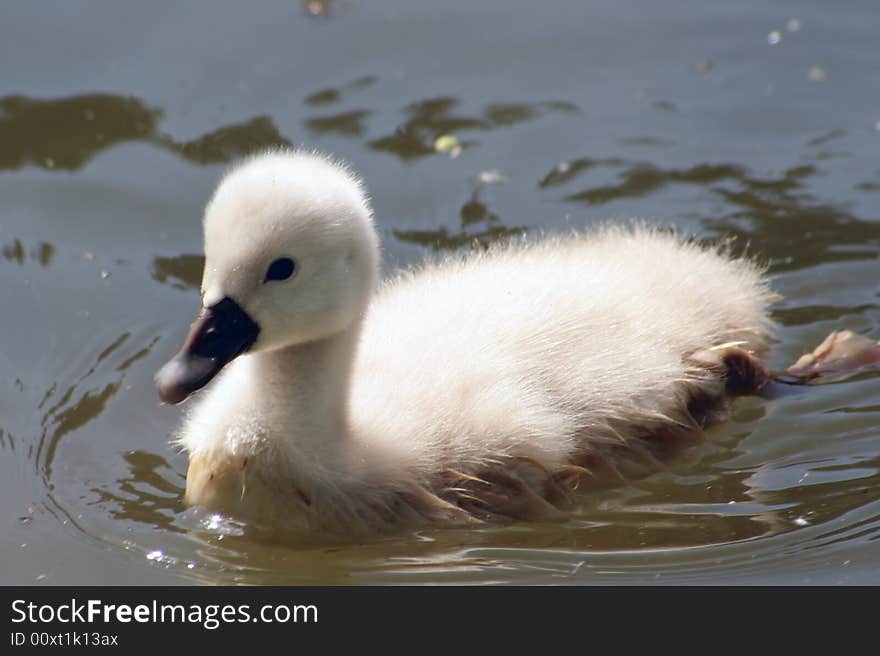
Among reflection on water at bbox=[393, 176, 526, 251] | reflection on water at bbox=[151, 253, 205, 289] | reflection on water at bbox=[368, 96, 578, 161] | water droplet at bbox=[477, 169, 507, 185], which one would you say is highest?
reflection on water at bbox=[368, 96, 578, 161]

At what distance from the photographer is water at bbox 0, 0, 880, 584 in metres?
4.09

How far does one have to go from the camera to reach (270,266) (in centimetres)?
388

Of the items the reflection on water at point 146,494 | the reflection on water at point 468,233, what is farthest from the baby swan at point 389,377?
the reflection on water at point 468,233

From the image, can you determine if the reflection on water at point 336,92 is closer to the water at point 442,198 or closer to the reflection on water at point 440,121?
the water at point 442,198

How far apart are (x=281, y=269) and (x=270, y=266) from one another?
35 millimetres

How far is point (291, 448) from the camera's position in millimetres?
3986

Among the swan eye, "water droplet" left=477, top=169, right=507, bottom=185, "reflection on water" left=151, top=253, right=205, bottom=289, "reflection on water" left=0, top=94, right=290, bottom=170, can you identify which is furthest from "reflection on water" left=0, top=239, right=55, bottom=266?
the swan eye

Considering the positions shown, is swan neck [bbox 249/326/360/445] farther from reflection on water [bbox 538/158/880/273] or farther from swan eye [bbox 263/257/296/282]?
reflection on water [bbox 538/158/880/273]

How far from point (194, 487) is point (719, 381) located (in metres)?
1.62

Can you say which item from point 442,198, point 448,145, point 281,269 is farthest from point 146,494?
point 448,145

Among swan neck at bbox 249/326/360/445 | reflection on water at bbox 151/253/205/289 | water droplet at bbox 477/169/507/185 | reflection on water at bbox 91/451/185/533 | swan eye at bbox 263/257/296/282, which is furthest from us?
water droplet at bbox 477/169/507/185

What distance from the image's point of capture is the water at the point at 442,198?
13.4 ft
